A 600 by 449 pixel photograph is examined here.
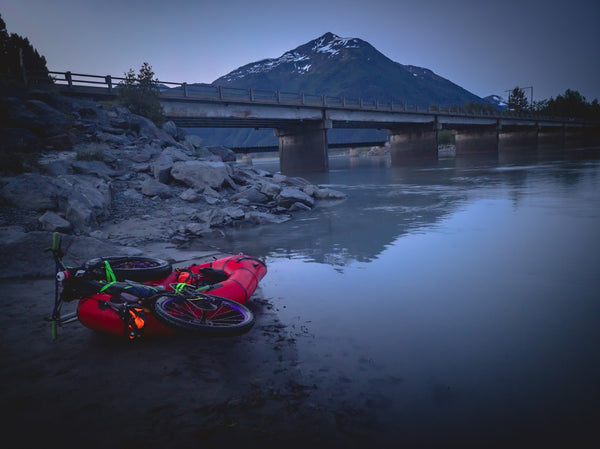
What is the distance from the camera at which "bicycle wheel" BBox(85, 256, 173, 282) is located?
15.5ft

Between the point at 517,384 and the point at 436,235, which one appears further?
the point at 436,235

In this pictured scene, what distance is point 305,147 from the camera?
46656mm

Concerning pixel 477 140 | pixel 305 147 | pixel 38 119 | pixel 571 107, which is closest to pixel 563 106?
pixel 571 107

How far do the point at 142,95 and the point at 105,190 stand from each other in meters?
16.3

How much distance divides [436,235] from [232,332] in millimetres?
7624

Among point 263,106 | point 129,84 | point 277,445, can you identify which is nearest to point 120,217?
point 277,445

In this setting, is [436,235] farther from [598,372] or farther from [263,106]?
[263,106]

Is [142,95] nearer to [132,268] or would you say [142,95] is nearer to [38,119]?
[38,119]

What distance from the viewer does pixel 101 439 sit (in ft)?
8.82

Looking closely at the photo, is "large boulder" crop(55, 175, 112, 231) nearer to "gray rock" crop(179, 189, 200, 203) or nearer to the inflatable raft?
"gray rock" crop(179, 189, 200, 203)

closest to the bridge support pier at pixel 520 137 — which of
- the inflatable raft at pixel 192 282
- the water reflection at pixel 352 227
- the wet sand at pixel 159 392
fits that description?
the water reflection at pixel 352 227

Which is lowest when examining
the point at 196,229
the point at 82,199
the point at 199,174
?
the point at 196,229

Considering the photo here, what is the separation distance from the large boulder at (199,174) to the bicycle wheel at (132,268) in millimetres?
9602

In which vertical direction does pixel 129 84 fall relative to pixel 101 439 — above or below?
above
